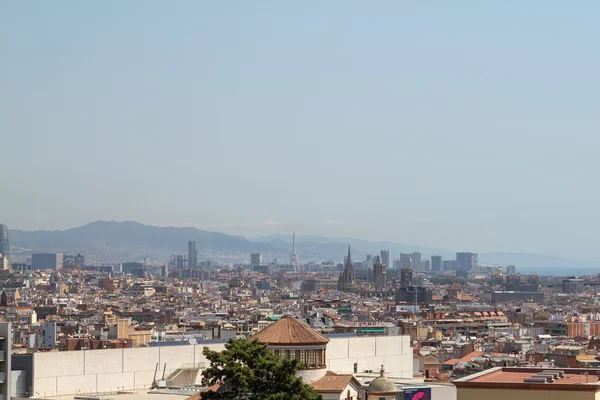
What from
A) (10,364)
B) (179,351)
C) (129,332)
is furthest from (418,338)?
(10,364)

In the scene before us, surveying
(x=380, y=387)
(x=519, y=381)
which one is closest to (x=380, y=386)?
(x=380, y=387)

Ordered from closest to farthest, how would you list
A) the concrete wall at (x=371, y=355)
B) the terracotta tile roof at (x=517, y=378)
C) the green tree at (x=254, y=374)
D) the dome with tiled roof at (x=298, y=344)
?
1. the terracotta tile roof at (x=517, y=378)
2. the green tree at (x=254, y=374)
3. the dome with tiled roof at (x=298, y=344)
4. the concrete wall at (x=371, y=355)

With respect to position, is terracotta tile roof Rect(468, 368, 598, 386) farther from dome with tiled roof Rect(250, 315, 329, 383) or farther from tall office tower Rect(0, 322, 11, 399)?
tall office tower Rect(0, 322, 11, 399)

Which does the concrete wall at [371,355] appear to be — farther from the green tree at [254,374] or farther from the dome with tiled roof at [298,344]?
the green tree at [254,374]

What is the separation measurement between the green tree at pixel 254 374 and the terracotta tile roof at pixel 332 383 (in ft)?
25.0

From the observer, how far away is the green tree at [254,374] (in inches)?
1083

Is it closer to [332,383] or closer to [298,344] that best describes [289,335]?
[298,344]

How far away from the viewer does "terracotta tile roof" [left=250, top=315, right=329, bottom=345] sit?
36500 millimetres

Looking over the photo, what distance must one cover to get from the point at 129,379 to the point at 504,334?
8636 cm

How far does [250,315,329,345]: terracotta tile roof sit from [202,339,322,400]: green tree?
26.8 feet

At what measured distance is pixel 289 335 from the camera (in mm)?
36812

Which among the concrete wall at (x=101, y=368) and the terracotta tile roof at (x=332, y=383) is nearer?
the terracotta tile roof at (x=332, y=383)

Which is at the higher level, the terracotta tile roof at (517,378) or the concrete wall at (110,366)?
the terracotta tile roof at (517,378)

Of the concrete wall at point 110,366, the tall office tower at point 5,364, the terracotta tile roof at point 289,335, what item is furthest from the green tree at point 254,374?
the concrete wall at point 110,366
